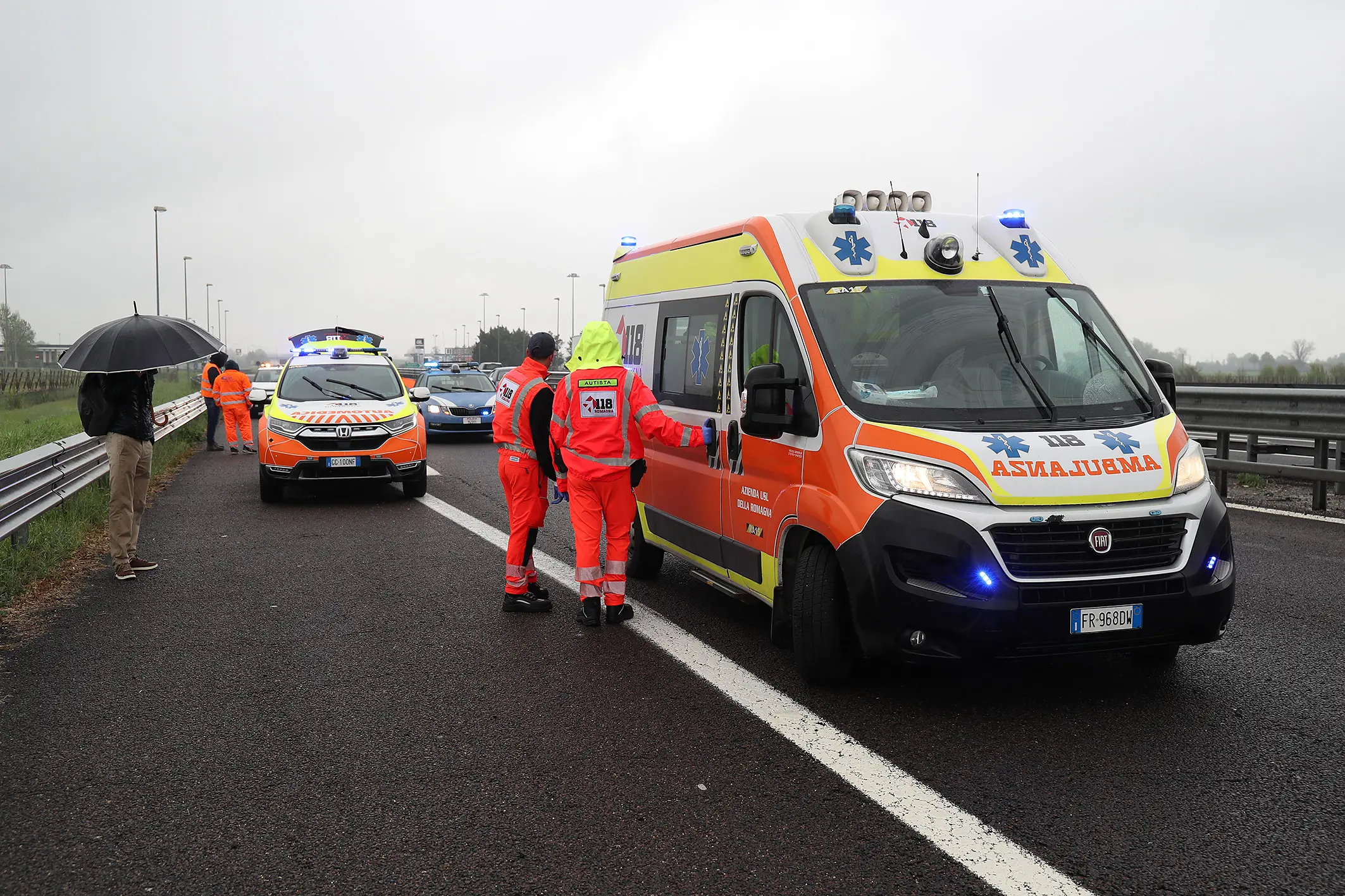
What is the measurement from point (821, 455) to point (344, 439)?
8718mm

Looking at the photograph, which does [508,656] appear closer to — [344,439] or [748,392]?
[748,392]

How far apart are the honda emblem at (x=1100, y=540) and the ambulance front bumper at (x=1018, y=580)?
3cm

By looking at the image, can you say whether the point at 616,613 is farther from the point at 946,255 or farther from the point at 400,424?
the point at 400,424

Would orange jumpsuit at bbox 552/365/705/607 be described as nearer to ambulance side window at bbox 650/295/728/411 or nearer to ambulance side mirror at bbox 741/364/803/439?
ambulance side window at bbox 650/295/728/411

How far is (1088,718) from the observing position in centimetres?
484

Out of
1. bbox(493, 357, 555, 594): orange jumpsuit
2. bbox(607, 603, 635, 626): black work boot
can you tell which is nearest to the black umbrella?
bbox(493, 357, 555, 594): orange jumpsuit

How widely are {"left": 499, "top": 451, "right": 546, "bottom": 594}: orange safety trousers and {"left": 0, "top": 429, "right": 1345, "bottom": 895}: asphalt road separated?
27 centimetres

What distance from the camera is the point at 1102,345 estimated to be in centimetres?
568

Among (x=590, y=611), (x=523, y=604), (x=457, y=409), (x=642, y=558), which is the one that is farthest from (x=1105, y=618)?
(x=457, y=409)

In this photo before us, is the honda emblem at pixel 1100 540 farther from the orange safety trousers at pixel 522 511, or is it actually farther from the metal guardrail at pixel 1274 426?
the metal guardrail at pixel 1274 426

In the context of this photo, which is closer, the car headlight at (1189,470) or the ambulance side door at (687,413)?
the car headlight at (1189,470)

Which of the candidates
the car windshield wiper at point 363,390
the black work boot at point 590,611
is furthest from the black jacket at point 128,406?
the car windshield wiper at point 363,390

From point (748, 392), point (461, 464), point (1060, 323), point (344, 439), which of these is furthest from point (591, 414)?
point (461, 464)

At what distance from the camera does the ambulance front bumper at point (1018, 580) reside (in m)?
4.56
